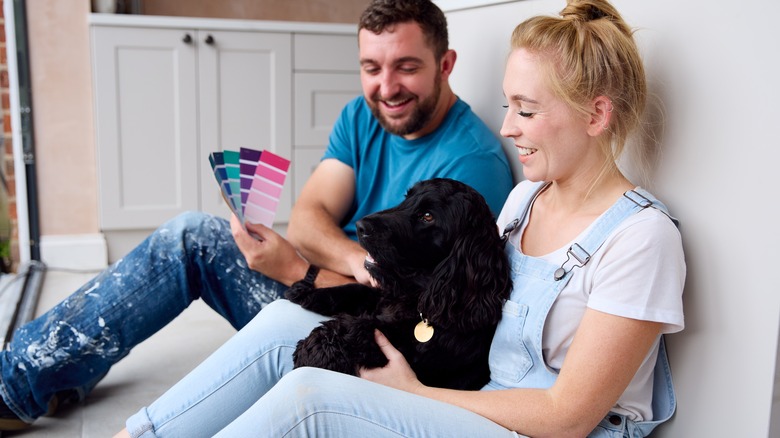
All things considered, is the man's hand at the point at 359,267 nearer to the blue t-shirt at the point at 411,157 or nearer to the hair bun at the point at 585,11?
the blue t-shirt at the point at 411,157

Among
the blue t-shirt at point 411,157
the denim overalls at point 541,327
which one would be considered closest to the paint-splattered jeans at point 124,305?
the blue t-shirt at point 411,157

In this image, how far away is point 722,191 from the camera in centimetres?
111

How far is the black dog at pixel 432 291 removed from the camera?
1250 millimetres

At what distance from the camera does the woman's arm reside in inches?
41.4

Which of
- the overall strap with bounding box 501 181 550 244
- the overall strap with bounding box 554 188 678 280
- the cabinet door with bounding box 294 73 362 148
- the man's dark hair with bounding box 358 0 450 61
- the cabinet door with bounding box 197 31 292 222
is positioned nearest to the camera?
the overall strap with bounding box 554 188 678 280

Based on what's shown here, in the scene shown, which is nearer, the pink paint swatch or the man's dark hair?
the pink paint swatch

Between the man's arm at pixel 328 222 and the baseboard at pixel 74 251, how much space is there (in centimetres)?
180

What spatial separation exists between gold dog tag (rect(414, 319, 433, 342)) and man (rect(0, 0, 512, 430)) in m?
0.35

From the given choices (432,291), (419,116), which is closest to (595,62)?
(432,291)

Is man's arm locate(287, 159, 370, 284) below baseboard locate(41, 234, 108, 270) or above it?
above

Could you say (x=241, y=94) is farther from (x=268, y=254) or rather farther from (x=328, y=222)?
(x=268, y=254)

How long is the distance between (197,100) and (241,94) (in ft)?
0.72

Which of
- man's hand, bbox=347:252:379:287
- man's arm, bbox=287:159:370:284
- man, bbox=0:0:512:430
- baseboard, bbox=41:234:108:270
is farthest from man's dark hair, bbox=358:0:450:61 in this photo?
baseboard, bbox=41:234:108:270

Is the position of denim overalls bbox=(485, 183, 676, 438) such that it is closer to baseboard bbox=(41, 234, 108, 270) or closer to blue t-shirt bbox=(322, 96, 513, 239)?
blue t-shirt bbox=(322, 96, 513, 239)
